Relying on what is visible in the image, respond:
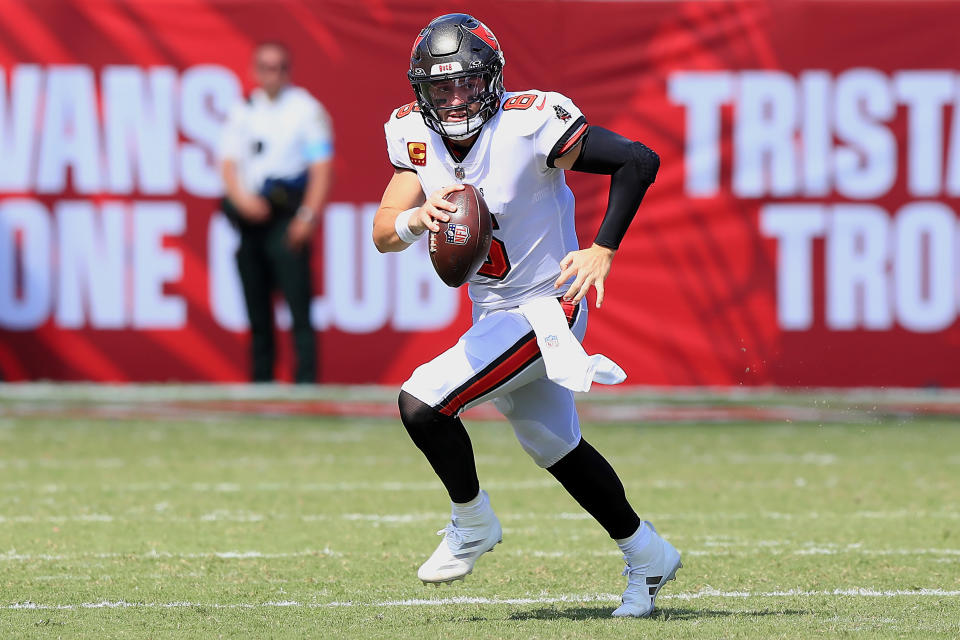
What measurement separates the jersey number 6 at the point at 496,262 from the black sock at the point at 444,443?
18.4 inches

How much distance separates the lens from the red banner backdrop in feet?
Answer: 36.4

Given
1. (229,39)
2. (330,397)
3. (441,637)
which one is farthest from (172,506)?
(229,39)

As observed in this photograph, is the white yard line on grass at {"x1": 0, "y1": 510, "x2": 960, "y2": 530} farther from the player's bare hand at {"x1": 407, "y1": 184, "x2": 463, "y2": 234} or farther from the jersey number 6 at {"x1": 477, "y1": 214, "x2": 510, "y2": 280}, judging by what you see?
the player's bare hand at {"x1": 407, "y1": 184, "x2": 463, "y2": 234}

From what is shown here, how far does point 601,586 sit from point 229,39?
6765 mm

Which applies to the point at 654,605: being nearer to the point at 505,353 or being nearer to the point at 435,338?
the point at 505,353

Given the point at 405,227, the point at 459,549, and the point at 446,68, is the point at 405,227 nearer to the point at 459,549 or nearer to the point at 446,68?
the point at 446,68

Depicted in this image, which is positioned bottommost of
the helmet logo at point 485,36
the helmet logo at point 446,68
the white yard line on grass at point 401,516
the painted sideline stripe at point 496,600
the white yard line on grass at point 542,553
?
the white yard line on grass at point 401,516

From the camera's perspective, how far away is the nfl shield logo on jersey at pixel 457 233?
4.68 metres

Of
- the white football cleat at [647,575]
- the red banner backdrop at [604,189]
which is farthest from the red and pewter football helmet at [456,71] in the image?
the red banner backdrop at [604,189]

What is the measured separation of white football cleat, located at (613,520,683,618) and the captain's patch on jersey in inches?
51.9

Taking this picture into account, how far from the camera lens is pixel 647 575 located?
16.3 feet

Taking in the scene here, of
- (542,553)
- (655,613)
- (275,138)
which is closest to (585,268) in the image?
(655,613)

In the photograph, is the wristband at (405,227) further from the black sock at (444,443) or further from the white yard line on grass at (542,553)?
the white yard line on grass at (542,553)

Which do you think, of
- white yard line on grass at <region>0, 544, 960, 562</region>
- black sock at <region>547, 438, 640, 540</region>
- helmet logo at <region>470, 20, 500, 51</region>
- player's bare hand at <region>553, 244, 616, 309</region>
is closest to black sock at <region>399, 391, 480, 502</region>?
black sock at <region>547, 438, 640, 540</region>
